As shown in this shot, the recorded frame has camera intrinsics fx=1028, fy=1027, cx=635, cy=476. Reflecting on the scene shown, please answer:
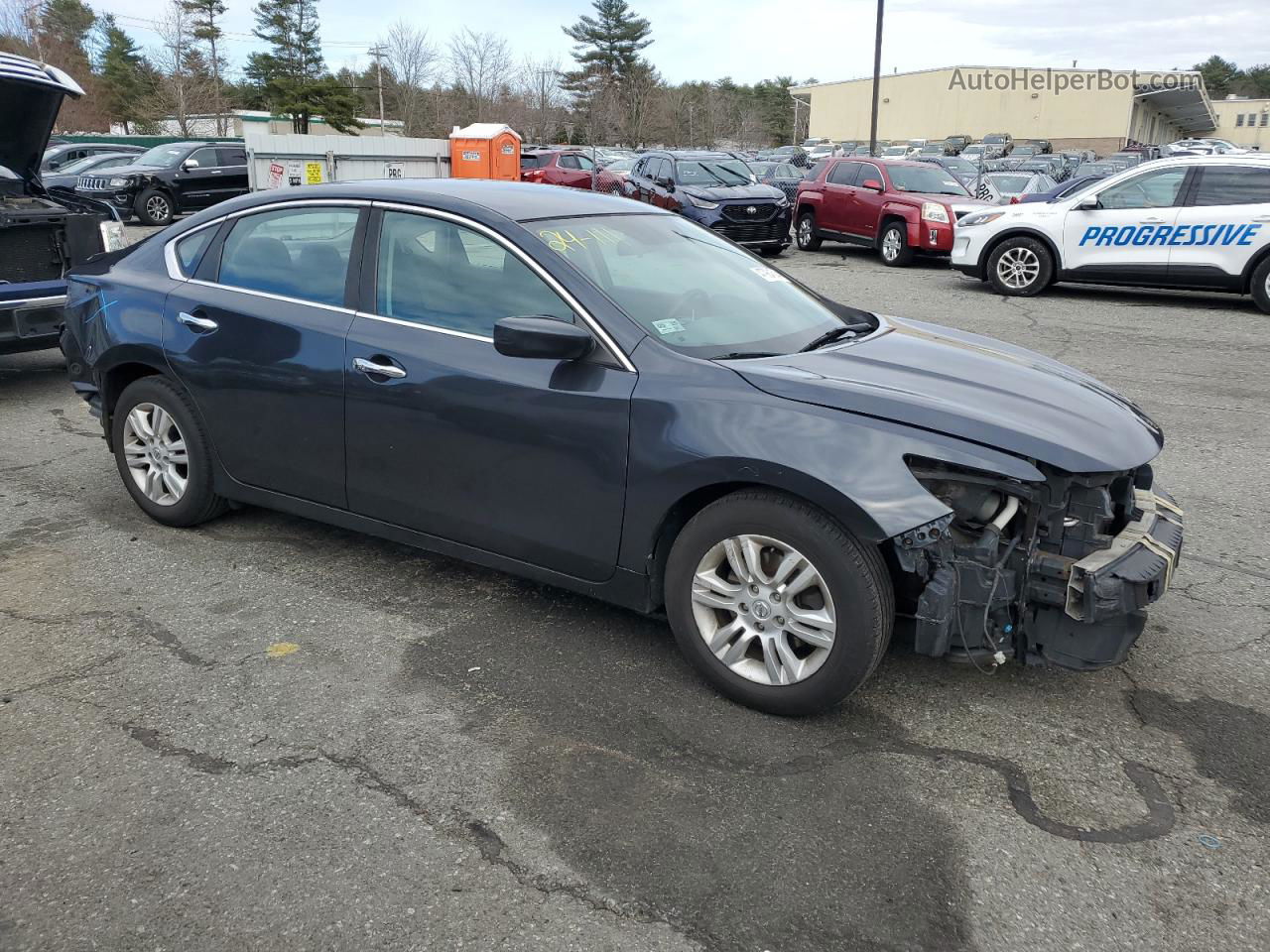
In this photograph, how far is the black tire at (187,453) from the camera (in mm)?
4609

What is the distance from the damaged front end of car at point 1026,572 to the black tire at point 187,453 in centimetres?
315

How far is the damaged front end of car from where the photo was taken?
3039 mm

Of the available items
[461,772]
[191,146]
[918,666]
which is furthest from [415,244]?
[191,146]

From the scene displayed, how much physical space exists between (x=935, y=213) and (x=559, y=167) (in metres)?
9.23

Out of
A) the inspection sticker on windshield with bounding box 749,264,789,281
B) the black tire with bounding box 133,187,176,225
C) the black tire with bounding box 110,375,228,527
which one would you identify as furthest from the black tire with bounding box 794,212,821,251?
the black tire with bounding box 110,375,228,527

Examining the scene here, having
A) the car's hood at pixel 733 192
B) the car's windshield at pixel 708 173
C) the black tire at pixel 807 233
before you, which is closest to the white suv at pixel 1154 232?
the car's hood at pixel 733 192

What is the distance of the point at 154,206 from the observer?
2152cm

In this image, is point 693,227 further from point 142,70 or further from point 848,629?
point 142,70

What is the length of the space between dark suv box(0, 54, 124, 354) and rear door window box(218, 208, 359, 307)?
3.35 m

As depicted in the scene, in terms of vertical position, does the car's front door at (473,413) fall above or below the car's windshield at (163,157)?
below

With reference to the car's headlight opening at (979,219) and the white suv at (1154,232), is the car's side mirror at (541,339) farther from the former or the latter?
the car's headlight opening at (979,219)

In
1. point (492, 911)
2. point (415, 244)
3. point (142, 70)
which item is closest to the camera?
point (492, 911)

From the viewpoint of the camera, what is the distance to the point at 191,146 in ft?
72.6

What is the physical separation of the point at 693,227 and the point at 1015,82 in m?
83.2
